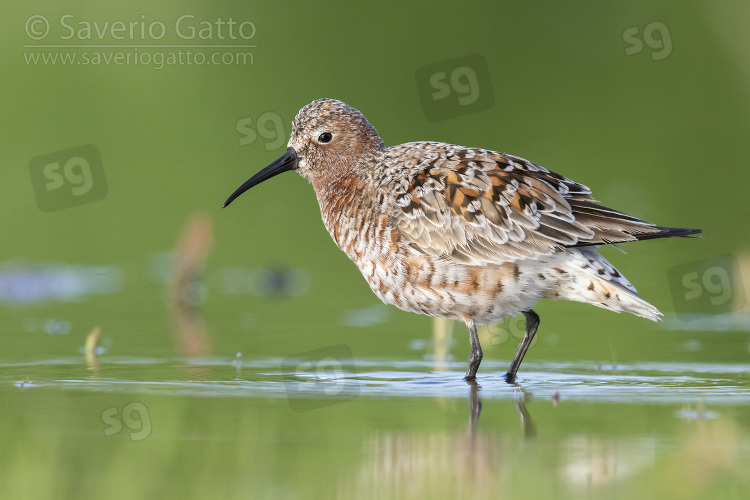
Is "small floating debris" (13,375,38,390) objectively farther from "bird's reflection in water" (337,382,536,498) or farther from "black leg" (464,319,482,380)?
"black leg" (464,319,482,380)

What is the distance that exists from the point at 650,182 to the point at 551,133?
4.96 feet

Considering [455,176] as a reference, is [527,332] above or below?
below

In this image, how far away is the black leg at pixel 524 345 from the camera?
8344mm

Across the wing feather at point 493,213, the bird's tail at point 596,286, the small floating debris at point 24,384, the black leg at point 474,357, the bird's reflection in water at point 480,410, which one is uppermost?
the wing feather at point 493,213

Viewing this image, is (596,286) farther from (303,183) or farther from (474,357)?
(303,183)

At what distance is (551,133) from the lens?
55.7 feet

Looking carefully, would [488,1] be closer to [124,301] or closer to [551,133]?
[551,133]

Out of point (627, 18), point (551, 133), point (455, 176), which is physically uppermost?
point (627, 18)

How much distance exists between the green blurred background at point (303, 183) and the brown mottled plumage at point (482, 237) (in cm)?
78

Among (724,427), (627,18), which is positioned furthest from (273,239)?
(724,427)

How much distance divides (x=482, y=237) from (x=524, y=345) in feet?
2.91

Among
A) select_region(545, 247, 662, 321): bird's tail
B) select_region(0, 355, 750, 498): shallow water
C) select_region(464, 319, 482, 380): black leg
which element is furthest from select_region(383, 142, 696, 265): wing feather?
select_region(0, 355, 750, 498): shallow water

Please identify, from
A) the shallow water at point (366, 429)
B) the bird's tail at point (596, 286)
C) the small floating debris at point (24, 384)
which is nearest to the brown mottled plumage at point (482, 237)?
the bird's tail at point (596, 286)

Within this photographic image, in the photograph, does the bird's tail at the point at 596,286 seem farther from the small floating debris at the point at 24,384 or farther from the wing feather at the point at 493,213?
the small floating debris at the point at 24,384
